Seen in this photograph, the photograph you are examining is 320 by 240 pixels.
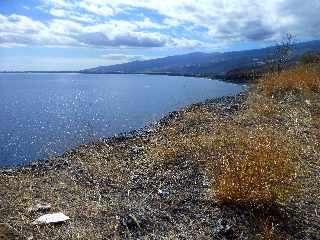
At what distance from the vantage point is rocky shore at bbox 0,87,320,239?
7.98 metres

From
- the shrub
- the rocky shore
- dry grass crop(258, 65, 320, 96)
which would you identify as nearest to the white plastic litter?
the rocky shore

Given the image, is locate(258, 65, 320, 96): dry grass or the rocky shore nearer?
the rocky shore

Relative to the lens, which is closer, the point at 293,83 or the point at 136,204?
the point at 136,204

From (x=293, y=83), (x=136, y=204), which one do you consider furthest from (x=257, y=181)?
(x=293, y=83)

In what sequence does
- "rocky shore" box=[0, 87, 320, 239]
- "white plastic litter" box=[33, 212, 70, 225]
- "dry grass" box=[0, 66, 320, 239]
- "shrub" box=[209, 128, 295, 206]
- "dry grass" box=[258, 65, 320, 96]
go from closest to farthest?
"rocky shore" box=[0, 87, 320, 239]
"dry grass" box=[0, 66, 320, 239]
"white plastic litter" box=[33, 212, 70, 225]
"shrub" box=[209, 128, 295, 206]
"dry grass" box=[258, 65, 320, 96]

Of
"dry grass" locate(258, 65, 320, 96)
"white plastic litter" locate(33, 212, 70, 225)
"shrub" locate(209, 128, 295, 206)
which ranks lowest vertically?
"dry grass" locate(258, 65, 320, 96)

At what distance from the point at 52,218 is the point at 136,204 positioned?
1644 millimetres

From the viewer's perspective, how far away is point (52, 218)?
8.41 metres

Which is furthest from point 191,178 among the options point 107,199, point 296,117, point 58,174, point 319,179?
point 296,117

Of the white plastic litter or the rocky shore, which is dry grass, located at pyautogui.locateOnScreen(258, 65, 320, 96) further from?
the white plastic litter

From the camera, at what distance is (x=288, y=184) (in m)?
9.19

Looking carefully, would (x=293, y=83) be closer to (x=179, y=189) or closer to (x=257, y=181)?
(x=179, y=189)

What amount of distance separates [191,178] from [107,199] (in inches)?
82.0

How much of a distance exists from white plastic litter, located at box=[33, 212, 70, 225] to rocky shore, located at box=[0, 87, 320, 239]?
0.09m
